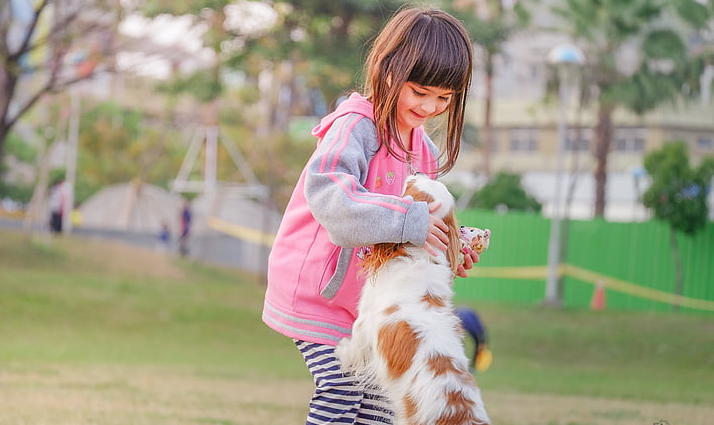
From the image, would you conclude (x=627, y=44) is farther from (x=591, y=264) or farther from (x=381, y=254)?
(x=381, y=254)

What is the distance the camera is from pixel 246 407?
743cm

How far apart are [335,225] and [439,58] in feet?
2.20

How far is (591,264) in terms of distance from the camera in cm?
2294

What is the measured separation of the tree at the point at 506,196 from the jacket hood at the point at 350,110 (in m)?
20.5

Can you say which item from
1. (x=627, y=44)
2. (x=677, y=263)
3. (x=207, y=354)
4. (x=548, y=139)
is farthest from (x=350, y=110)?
(x=548, y=139)

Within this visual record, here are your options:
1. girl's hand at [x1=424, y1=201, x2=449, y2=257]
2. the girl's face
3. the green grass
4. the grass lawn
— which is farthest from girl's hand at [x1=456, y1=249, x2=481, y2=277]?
the green grass

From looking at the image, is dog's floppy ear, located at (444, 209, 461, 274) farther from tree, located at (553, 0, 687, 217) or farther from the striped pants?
tree, located at (553, 0, 687, 217)

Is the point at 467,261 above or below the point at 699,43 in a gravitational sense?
below

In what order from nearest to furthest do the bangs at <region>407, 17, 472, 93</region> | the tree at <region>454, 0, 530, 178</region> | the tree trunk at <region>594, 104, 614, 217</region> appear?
the bangs at <region>407, 17, 472, 93</region>
the tree at <region>454, 0, 530, 178</region>
the tree trunk at <region>594, 104, 614, 217</region>

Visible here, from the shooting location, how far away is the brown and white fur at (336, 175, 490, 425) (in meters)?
2.80

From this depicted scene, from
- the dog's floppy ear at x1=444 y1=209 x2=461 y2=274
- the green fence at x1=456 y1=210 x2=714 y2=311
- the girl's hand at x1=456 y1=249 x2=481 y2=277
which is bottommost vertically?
the green fence at x1=456 y1=210 x2=714 y2=311

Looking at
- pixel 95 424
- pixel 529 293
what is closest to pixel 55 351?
pixel 95 424

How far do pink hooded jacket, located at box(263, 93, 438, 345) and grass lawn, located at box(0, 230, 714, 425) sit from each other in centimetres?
323

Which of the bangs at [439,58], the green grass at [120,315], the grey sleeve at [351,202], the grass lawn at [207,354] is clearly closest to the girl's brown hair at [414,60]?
the bangs at [439,58]
